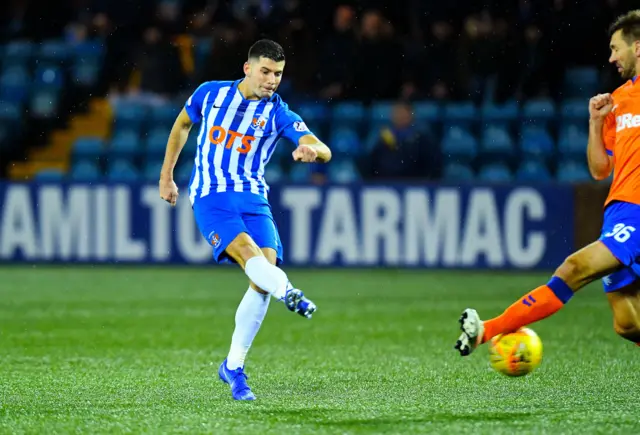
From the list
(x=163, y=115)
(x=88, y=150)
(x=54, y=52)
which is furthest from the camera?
(x=54, y=52)

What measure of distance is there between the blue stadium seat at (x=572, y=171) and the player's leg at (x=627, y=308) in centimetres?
850

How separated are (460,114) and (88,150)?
5047 millimetres

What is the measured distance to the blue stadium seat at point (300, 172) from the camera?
14913mm

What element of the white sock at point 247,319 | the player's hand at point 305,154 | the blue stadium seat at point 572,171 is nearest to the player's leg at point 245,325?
the white sock at point 247,319

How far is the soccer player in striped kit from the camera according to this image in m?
6.04

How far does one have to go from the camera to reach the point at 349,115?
50.7 feet

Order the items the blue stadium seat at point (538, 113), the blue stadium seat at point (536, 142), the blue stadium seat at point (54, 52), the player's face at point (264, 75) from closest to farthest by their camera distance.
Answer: the player's face at point (264, 75)
the blue stadium seat at point (536, 142)
the blue stadium seat at point (538, 113)
the blue stadium seat at point (54, 52)

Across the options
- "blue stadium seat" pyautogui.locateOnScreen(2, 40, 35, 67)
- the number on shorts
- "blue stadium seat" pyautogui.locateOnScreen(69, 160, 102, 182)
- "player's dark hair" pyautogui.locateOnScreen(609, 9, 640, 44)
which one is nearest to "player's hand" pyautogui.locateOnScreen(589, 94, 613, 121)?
"player's dark hair" pyautogui.locateOnScreen(609, 9, 640, 44)

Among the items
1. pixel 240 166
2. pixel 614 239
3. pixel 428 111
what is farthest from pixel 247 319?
pixel 428 111

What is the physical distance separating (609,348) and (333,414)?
10.9 feet

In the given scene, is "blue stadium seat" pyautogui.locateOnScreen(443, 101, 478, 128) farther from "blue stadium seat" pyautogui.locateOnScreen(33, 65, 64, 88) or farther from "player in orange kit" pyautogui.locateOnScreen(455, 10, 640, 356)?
"player in orange kit" pyautogui.locateOnScreen(455, 10, 640, 356)

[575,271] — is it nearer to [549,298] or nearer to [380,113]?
[549,298]

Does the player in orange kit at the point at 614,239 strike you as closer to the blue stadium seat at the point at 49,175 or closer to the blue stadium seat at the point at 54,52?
the blue stadium seat at the point at 49,175

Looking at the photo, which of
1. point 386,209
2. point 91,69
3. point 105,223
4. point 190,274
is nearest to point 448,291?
point 386,209
